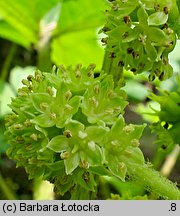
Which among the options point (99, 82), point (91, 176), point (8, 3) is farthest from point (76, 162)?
point (8, 3)

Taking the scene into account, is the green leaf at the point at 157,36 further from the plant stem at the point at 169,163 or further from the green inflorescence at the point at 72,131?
the plant stem at the point at 169,163

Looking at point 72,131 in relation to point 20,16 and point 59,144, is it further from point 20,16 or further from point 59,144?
point 20,16

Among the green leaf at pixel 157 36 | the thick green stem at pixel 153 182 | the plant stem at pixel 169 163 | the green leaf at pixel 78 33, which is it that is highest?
the green leaf at pixel 78 33

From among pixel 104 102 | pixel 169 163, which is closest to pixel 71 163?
pixel 104 102

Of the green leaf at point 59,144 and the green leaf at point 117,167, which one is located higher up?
the green leaf at point 59,144

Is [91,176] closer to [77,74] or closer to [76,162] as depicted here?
[76,162]

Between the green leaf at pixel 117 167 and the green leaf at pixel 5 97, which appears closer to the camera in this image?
the green leaf at pixel 117 167

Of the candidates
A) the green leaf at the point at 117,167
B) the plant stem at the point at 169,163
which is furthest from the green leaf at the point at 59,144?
the plant stem at the point at 169,163

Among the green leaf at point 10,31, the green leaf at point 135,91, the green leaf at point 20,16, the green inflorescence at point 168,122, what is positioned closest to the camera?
the green inflorescence at point 168,122
